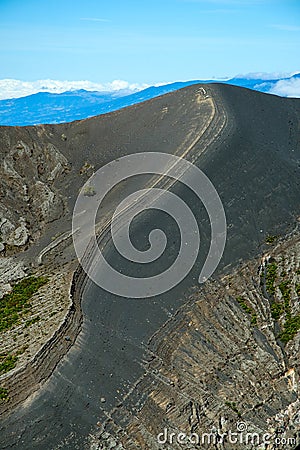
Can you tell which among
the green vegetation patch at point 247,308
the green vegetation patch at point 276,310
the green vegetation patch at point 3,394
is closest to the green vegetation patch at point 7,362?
the green vegetation patch at point 3,394

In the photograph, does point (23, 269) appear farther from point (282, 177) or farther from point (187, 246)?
point (282, 177)

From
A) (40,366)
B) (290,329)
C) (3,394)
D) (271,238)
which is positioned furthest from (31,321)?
(271,238)

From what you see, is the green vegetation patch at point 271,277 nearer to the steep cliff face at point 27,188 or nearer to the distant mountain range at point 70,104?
the steep cliff face at point 27,188

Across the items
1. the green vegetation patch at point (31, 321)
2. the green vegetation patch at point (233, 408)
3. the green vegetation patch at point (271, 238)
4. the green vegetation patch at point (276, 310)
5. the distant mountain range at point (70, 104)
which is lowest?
the green vegetation patch at point (233, 408)

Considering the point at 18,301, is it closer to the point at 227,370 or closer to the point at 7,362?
the point at 7,362

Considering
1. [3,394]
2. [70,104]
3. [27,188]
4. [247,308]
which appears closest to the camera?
[3,394]
